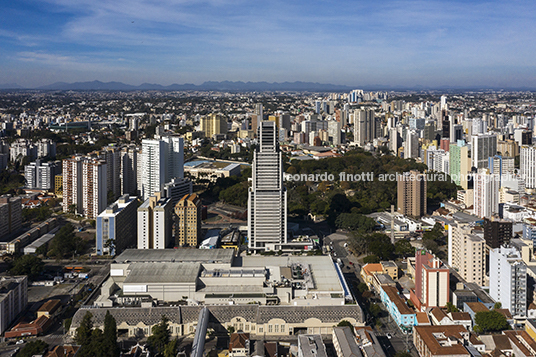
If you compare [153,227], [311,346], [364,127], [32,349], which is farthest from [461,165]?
[32,349]

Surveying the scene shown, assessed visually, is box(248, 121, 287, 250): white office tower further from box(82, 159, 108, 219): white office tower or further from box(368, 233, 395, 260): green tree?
box(82, 159, 108, 219): white office tower

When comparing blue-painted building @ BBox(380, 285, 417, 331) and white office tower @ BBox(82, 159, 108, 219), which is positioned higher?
white office tower @ BBox(82, 159, 108, 219)

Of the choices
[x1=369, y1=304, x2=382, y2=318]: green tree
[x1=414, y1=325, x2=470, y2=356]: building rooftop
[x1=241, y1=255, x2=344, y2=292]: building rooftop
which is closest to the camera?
[x1=414, y1=325, x2=470, y2=356]: building rooftop

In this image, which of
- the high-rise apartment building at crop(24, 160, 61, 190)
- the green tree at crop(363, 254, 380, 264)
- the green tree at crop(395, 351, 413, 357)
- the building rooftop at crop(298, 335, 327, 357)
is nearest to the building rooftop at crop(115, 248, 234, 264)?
the building rooftop at crop(298, 335, 327, 357)

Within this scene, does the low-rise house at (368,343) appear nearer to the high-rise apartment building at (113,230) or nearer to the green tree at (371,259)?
the green tree at (371,259)

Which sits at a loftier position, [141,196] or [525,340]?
[141,196]

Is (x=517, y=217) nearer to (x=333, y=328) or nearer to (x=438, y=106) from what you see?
(x=333, y=328)

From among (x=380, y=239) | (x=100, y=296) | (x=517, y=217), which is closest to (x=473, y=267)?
(x=380, y=239)
